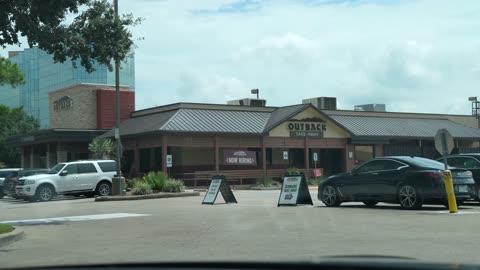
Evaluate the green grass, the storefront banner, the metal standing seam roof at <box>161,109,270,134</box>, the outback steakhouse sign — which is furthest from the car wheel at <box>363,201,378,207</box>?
the outback steakhouse sign

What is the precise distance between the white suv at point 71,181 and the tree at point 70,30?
11.6 metres

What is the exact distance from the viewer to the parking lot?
9.90 metres

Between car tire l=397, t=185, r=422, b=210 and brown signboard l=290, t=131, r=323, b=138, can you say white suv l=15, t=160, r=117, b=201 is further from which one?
car tire l=397, t=185, r=422, b=210

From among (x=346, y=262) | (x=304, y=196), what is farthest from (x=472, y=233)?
(x=346, y=262)

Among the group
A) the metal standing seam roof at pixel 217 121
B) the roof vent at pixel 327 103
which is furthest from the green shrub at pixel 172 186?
the roof vent at pixel 327 103

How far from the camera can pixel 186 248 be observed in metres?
10.8

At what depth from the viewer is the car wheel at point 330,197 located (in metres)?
19.1

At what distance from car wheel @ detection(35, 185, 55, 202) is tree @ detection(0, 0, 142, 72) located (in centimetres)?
1158

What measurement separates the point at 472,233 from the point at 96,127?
113 ft

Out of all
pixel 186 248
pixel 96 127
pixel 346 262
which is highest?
pixel 96 127

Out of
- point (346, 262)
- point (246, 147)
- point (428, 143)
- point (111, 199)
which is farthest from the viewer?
point (428, 143)

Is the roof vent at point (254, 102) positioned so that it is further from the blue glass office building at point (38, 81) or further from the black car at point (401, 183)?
the blue glass office building at point (38, 81)

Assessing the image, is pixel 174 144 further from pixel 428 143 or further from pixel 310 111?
pixel 428 143

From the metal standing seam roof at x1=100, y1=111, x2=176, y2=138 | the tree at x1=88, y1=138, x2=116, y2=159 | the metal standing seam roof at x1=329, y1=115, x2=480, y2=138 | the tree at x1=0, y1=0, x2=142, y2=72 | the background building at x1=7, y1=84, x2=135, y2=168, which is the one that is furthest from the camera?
the metal standing seam roof at x1=329, y1=115, x2=480, y2=138
